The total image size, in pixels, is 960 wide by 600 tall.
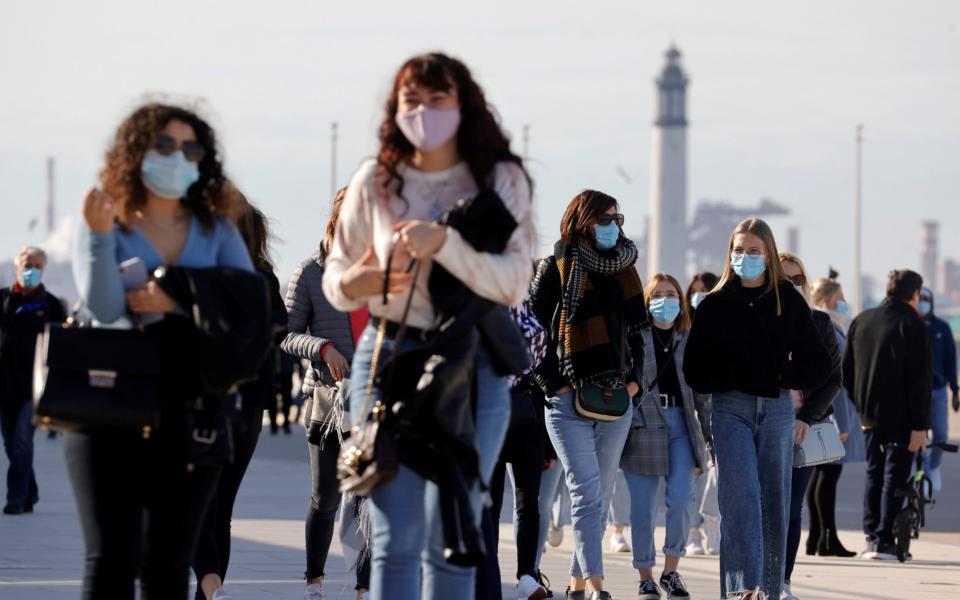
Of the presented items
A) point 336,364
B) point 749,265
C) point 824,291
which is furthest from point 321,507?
point 824,291

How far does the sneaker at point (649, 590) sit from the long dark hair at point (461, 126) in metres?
4.51

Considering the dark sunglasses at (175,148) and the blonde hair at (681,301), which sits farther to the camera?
the blonde hair at (681,301)

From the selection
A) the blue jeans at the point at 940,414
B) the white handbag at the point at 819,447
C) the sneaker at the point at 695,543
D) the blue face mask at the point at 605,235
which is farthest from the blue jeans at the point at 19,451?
the blue jeans at the point at 940,414

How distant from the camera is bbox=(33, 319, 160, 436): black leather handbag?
5.50 metres

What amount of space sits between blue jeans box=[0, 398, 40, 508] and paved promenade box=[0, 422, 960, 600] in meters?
0.23

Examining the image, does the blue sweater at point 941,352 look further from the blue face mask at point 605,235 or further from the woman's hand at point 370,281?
the woman's hand at point 370,281

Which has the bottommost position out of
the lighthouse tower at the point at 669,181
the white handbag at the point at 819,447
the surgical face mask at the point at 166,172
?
the white handbag at the point at 819,447

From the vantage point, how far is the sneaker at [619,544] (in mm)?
13219

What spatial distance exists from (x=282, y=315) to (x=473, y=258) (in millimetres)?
3537

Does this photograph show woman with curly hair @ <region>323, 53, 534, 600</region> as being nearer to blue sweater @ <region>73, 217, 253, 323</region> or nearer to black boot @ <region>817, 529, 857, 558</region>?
blue sweater @ <region>73, 217, 253, 323</region>

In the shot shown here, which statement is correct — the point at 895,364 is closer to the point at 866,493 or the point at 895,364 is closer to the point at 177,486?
the point at 866,493

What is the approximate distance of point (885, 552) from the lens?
13008mm

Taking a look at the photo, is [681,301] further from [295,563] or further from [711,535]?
[295,563]

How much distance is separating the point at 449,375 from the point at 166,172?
1.02m
